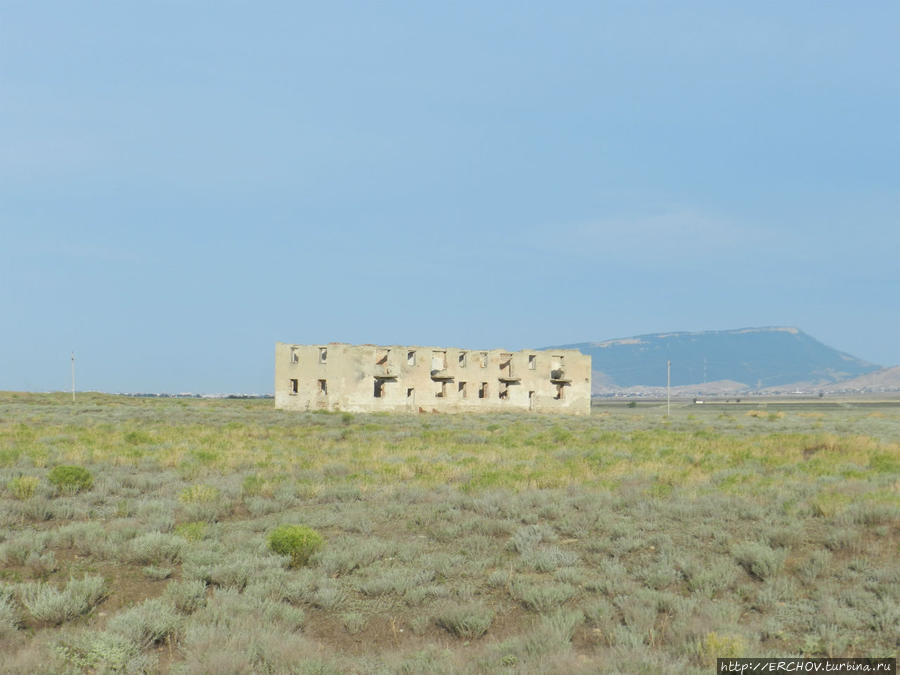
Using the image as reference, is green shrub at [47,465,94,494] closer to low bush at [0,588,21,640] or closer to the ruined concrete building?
low bush at [0,588,21,640]

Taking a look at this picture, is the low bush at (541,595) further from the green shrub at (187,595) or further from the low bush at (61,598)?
the low bush at (61,598)

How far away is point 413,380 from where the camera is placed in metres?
63.6

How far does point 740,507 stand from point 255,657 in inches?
342

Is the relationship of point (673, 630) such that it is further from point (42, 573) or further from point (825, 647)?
point (42, 573)

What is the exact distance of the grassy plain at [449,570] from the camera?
704 cm

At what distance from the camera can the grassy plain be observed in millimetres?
7043

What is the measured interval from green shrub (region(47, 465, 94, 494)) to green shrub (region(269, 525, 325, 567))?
6408 mm

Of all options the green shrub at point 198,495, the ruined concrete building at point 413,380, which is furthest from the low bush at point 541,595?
the ruined concrete building at point 413,380

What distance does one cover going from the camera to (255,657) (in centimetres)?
679

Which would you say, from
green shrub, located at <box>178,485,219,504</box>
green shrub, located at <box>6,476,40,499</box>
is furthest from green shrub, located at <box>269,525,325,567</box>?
green shrub, located at <box>6,476,40,499</box>

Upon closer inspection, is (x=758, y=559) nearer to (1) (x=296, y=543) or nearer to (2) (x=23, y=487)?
(1) (x=296, y=543)

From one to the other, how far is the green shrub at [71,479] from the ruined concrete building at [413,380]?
152 feet

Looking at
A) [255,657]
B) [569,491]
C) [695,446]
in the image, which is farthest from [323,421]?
[255,657]

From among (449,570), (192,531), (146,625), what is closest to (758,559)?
(449,570)
